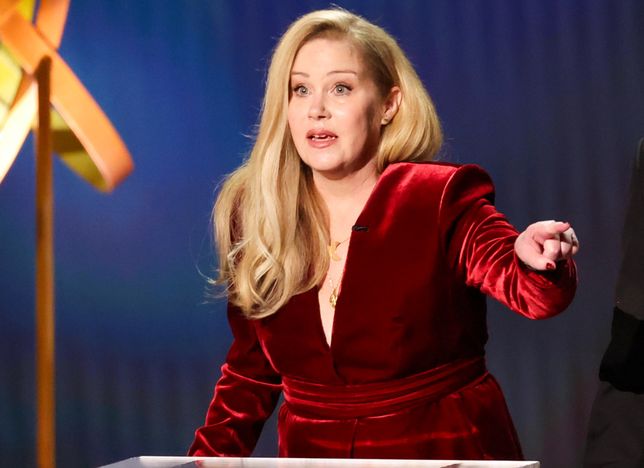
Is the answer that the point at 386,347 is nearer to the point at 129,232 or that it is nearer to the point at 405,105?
the point at 405,105

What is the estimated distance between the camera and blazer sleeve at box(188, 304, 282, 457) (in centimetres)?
191

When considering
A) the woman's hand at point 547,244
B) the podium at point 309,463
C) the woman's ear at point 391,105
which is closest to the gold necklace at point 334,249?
the woman's ear at point 391,105

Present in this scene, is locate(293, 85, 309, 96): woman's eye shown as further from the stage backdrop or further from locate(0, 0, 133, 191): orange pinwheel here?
the stage backdrop

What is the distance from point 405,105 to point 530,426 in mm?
1104

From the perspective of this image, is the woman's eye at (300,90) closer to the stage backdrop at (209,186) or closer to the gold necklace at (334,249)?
the gold necklace at (334,249)

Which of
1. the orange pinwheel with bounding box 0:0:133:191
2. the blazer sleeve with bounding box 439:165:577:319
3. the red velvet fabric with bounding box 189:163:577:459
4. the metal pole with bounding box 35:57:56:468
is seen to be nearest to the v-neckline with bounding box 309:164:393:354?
the red velvet fabric with bounding box 189:163:577:459

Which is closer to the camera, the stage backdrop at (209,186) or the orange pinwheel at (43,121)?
the orange pinwheel at (43,121)

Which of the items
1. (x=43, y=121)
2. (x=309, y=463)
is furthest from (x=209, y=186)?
(x=43, y=121)

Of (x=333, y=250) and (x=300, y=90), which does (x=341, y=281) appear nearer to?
(x=333, y=250)

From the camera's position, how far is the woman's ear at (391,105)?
1992mm

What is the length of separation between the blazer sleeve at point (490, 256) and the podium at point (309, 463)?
420 millimetres

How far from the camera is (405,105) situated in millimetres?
1988

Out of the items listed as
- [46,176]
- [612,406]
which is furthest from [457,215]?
[46,176]

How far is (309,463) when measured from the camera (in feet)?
4.07
